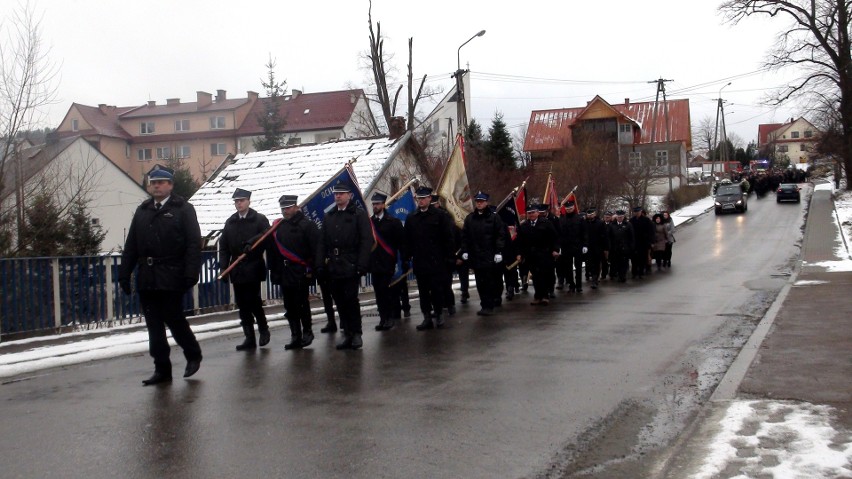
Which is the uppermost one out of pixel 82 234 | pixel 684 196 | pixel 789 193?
pixel 684 196

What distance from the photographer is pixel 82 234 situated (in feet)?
57.3

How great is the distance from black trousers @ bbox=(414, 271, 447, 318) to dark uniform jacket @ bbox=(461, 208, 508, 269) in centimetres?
134

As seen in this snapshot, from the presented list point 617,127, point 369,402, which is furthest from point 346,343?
point 617,127

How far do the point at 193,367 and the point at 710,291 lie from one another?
11834 mm

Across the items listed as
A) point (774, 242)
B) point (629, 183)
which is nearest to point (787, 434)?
point (774, 242)

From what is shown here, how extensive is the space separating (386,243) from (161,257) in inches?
163

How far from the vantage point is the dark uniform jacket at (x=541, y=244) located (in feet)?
49.1

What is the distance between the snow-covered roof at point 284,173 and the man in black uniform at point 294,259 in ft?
46.8

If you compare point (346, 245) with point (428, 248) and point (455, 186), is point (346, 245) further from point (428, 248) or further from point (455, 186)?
point (455, 186)

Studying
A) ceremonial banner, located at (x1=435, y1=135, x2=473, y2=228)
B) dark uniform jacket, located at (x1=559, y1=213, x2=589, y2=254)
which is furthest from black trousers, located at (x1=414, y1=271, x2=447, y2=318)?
dark uniform jacket, located at (x1=559, y1=213, x2=589, y2=254)

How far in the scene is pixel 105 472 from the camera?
539 centimetres

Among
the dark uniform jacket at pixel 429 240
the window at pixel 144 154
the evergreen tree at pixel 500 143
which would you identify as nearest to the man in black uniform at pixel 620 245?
the dark uniform jacket at pixel 429 240

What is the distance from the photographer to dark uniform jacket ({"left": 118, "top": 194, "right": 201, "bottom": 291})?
796 cm

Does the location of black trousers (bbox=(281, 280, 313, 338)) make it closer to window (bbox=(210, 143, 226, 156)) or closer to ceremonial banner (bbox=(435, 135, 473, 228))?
ceremonial banner (bbox=(435, 135, 473, 228))
